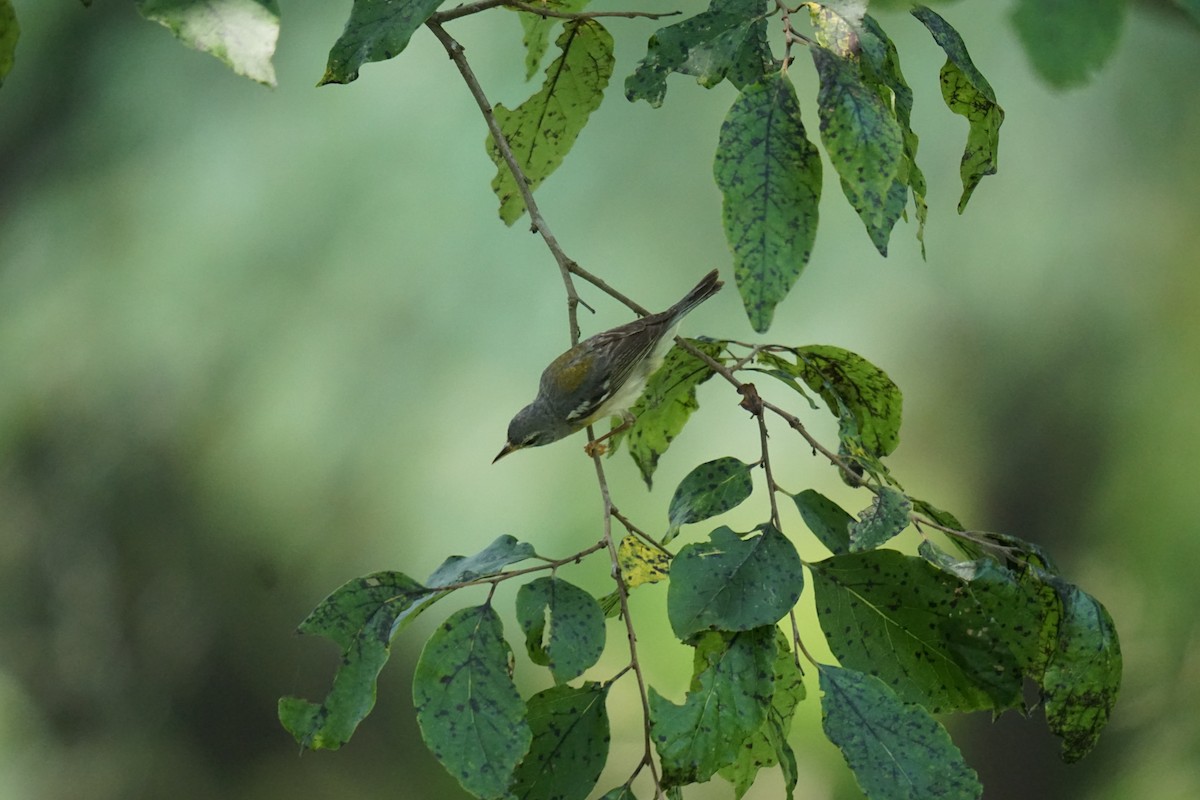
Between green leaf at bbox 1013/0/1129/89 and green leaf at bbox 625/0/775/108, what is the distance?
1.04 ft

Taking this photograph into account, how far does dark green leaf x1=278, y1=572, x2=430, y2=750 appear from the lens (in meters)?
0.65

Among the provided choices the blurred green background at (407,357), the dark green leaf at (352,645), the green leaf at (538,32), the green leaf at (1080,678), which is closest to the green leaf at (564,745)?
the dark green leaf at (352,645)

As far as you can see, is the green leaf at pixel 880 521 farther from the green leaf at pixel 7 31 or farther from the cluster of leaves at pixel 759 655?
the green leaf at pixel 7 31

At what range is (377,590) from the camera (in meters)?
0.69

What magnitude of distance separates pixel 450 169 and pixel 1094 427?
1.32 metres

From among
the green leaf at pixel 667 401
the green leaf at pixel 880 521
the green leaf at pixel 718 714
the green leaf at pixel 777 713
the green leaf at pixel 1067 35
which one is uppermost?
the green leaf at pixel 1067 35

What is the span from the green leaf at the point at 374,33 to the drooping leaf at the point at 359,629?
1.04 feet

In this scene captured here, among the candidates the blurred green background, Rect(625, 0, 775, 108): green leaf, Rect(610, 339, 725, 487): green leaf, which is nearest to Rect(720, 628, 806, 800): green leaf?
Rect(610, 339, 725, 487): green leaf

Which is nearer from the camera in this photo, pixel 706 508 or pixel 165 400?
pixel 706 508

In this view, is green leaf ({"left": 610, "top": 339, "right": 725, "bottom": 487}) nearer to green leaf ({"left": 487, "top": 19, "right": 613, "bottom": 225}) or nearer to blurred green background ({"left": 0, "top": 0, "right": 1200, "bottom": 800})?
green leaf ({"left": 487, "top": 19, "right": 613, "bottom": 225})

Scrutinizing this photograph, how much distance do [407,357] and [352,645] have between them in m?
1.50

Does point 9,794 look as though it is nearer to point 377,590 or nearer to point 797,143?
point 377,590

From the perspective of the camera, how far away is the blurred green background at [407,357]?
1.97 m

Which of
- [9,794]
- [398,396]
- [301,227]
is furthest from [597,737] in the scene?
[9,794]
